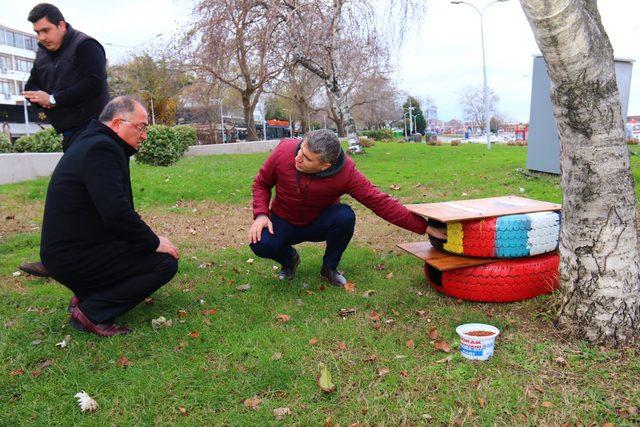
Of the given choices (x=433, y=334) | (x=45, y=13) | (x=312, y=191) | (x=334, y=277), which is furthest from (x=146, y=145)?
(x=433, y=334)

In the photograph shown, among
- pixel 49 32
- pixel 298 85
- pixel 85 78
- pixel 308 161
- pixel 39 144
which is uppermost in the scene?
pixel 298 85

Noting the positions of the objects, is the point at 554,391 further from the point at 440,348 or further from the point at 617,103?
the point at 617,103

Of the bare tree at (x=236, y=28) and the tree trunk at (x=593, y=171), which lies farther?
the bare tree at (x=236, y=28)

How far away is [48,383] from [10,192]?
771 centimetres

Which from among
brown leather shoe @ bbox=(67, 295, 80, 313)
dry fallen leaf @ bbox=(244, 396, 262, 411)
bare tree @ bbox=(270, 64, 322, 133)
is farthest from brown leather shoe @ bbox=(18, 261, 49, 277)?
bare tree @ bbox=(270, 64, 322, 133)

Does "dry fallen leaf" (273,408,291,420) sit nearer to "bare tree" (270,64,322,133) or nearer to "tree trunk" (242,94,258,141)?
"bare tree" (270,64,322,133)

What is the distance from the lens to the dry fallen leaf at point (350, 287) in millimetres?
4273

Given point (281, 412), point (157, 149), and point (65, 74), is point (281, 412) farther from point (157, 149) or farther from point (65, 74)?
point (157, 149)

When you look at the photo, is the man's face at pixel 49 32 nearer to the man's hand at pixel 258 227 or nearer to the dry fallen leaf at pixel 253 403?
the man's hand at pixel 258 227

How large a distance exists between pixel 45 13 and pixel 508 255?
406 cm

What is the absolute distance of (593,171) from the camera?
2.99 meters

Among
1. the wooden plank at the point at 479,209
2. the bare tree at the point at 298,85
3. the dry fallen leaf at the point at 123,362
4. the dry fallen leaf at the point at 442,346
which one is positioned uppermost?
the bare tree at the point at 298,85

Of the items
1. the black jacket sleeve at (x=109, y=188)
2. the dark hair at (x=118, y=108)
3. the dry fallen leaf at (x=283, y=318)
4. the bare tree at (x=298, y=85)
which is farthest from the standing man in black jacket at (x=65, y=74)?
the bare tree at (x=298, y=85)

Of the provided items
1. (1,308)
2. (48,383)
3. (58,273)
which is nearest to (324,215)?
(58,273)
